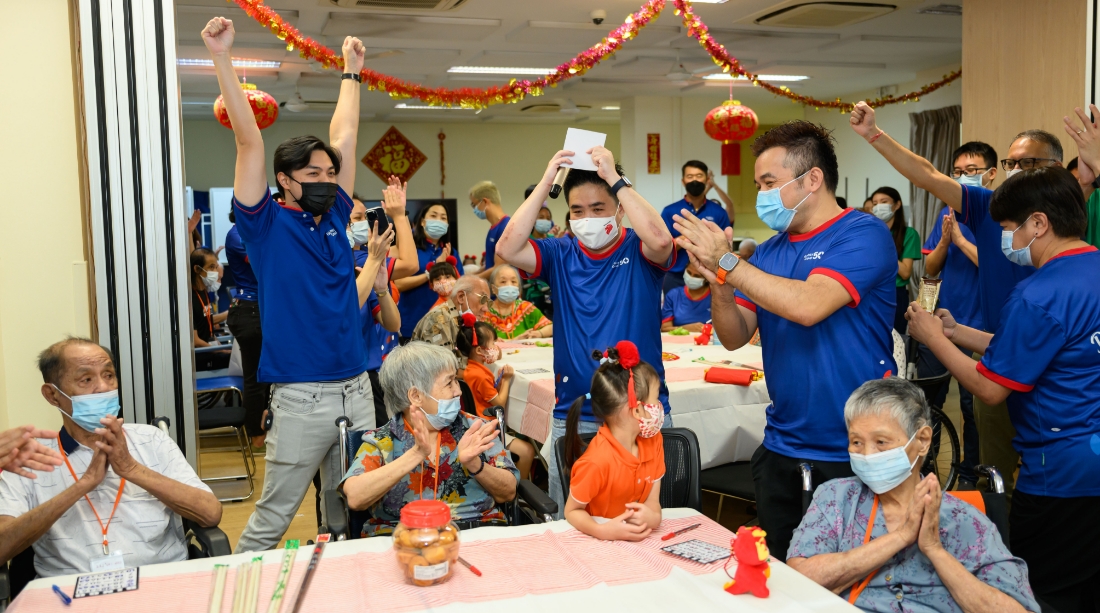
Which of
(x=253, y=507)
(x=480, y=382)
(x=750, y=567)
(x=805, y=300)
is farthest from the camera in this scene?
(x=253, y=507)

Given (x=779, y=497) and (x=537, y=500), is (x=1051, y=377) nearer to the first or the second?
(x=779, y=497)

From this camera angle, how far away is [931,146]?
10.5 m

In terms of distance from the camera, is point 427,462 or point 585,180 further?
point 585,180

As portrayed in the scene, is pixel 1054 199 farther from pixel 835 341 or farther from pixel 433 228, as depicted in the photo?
pixel 433 228

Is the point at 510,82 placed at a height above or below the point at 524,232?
above

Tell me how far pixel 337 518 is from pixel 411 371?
0.45m

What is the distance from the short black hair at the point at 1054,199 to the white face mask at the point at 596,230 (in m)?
1.20

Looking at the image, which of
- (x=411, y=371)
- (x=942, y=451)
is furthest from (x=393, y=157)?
(x=411, y=371)

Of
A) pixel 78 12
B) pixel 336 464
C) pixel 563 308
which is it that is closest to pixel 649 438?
pixel 563 308

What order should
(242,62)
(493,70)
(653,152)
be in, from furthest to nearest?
(653,152)
(493,70)
(242,62)

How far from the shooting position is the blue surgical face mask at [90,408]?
2291 mm

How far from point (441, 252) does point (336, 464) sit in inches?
126

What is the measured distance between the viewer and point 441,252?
233 inches

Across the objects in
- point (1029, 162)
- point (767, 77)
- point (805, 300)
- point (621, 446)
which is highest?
point (767, 77)
